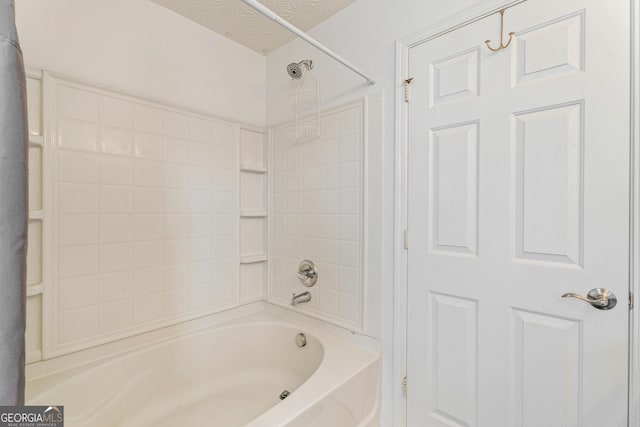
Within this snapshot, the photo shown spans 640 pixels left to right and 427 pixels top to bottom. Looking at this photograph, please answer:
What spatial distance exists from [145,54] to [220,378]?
1904 millimetres

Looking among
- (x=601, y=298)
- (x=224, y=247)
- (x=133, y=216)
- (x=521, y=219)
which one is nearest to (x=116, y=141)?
→ (x=133, y=216)

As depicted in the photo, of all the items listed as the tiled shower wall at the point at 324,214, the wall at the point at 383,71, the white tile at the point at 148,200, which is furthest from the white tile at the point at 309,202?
the white tile at the point at 148,200

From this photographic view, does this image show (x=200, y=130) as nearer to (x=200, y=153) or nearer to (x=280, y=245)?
(x=200, y=153)

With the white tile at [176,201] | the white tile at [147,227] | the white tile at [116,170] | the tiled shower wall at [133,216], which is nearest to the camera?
the tiled shower wall at [133,216]

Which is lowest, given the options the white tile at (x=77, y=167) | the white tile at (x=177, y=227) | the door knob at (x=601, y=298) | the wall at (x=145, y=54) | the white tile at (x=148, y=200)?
the door knob at (x=601, y=298)

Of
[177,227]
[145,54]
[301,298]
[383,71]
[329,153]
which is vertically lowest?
[301,298]

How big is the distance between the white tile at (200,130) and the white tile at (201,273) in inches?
30.5

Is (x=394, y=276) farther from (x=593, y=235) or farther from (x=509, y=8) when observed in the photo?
(x=509, y=8)

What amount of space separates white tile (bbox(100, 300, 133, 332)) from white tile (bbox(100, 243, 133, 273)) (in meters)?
0.18

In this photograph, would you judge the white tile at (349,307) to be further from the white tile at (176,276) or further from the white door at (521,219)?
the white tile at (176,276)

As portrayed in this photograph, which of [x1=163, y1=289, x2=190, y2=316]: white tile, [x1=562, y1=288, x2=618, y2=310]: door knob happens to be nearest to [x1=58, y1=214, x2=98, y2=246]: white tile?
[x1=163, y1=289, x2=190, y2=316]: white tile

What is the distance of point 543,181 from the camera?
1013 millimetres

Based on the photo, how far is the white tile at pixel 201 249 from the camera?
1.70m

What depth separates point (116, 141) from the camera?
1418 millimetres
